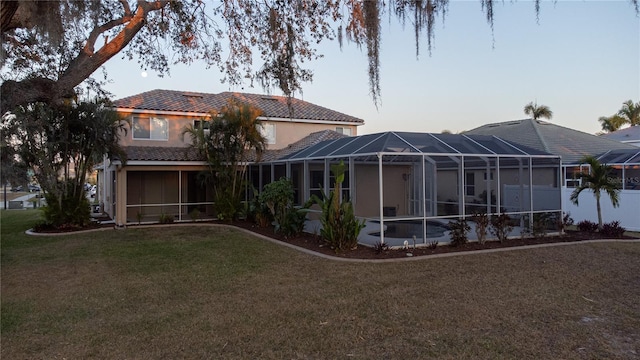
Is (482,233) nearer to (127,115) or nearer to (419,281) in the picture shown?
(419,281)

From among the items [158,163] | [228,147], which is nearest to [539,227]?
[228,147]

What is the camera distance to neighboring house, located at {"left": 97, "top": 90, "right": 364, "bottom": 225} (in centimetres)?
1798

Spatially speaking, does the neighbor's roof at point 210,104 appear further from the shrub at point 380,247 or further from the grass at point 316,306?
the grass at point 316,306

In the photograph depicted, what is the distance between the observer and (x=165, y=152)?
18.8 metres

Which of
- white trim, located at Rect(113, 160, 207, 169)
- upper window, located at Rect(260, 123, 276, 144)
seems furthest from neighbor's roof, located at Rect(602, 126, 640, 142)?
white trim, located at Rect(113, 160, 207, 169)

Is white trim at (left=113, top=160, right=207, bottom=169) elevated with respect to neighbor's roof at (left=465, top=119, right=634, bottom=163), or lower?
lower

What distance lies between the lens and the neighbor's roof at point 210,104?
19.8 metres

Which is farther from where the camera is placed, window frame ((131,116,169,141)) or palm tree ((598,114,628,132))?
palm tree ((598,114,628,132))

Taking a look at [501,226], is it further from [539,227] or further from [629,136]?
[629,136]

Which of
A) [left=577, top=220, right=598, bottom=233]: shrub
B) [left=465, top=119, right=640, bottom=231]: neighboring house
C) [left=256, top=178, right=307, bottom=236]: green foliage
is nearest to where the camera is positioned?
[left=256, top=178, right=307, bottom=236]: green foliage

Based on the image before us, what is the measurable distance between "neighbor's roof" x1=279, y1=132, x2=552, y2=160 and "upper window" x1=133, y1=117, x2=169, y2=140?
874 centimetres

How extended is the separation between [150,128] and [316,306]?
52.5ft

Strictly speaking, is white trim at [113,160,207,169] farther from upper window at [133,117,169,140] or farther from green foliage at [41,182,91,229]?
upper window at [133,117,169,140]

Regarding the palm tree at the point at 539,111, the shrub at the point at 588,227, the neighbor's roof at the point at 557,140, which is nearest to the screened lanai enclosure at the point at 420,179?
the shrub at the point at 588,227
